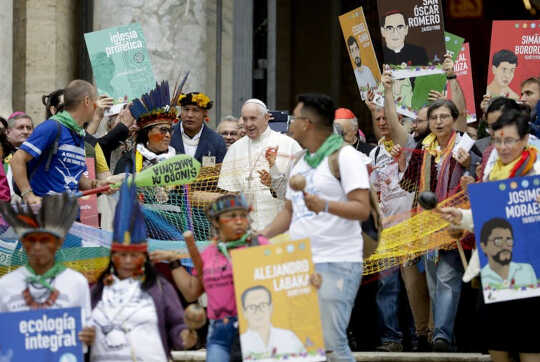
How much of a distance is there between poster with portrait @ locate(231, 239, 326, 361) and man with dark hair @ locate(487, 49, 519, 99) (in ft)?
13.3

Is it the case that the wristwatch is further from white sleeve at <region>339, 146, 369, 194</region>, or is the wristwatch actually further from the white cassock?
the white cassock

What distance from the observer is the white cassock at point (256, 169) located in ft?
30.3

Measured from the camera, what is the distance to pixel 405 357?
9.14 metres

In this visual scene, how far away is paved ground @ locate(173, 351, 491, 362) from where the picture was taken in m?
9.02

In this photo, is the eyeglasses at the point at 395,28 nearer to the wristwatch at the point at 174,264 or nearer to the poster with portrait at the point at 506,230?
the poster with portrait at the point at 506,230

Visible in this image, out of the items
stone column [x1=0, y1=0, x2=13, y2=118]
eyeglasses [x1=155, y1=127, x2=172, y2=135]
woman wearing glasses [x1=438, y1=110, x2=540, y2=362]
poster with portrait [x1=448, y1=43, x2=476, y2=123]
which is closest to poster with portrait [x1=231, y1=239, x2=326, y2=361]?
woman wearing glasses [x1=438, y1=110, x2=540, y2=362]

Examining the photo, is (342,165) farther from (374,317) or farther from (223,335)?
(374,317)

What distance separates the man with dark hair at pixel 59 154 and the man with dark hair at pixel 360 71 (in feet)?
9.43

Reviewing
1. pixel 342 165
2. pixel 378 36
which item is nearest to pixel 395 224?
pixel 342 165

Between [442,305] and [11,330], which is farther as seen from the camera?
[442,305]

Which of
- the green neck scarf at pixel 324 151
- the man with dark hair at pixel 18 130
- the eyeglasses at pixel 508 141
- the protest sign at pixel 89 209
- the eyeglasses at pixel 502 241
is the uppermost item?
the man with dark hair at pixel 18 130

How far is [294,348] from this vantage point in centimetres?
665

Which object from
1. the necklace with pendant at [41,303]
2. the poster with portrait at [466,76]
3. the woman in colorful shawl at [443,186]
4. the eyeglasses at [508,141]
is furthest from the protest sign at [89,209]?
the poster with portrait at [466,76]

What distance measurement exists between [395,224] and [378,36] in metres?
9.83
